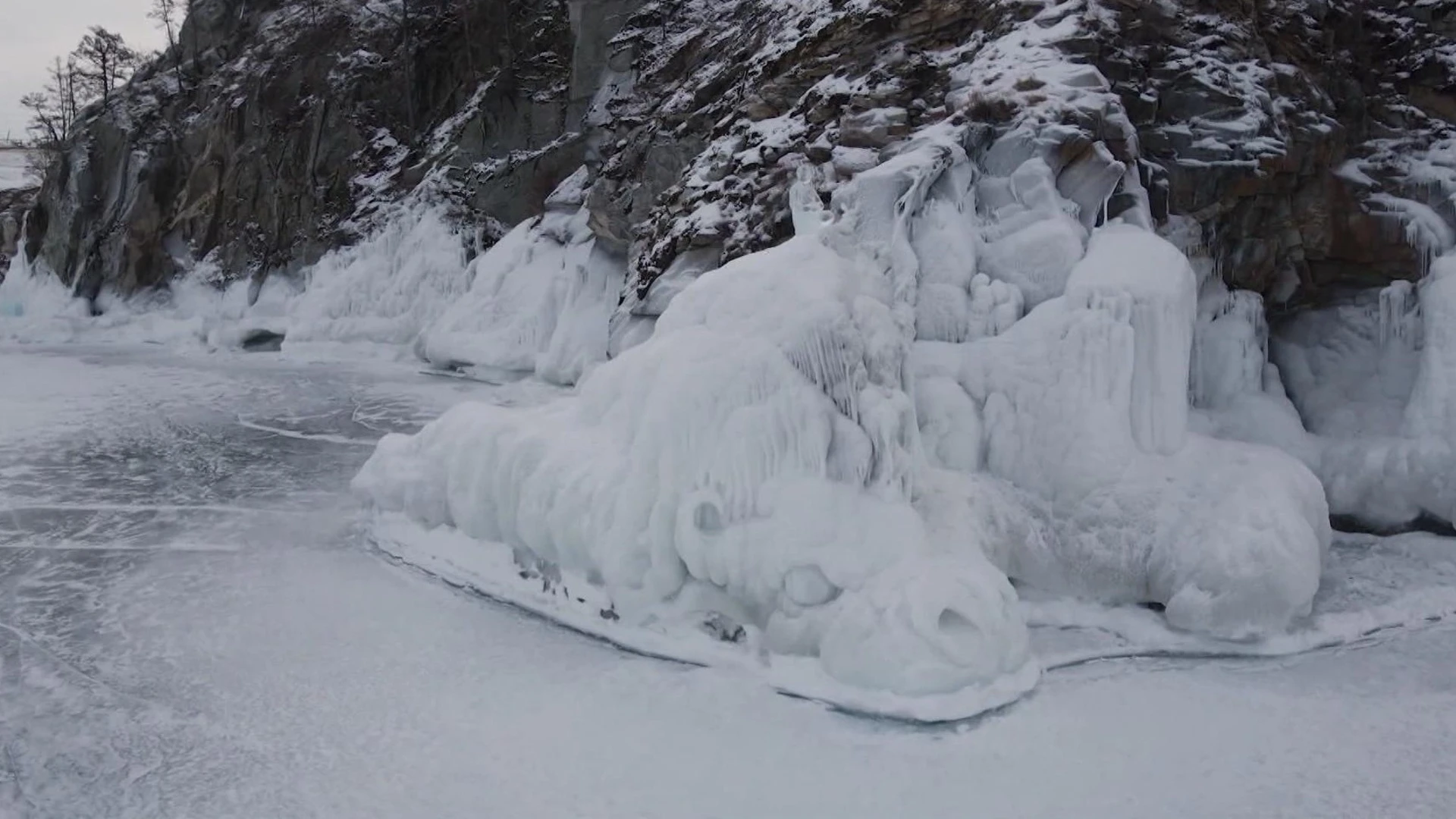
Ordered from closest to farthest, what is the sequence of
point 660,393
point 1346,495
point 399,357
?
point 660,393, point 1346,495, point 399,357

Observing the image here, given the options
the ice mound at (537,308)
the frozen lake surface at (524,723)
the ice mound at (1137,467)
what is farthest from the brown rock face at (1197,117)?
the frozen lake surface at (524,723)

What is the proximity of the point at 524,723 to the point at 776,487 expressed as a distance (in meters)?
2.22

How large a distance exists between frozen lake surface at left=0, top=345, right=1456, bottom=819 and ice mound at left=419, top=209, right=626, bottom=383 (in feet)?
28.8

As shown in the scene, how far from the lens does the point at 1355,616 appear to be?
7.11 m

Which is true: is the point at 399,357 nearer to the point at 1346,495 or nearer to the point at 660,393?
the point at 660,393

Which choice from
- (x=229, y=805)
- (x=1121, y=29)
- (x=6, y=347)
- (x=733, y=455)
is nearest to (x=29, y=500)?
(x=229, y=805)

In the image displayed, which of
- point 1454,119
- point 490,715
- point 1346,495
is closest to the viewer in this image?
point 490,715

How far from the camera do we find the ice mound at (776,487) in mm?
5957

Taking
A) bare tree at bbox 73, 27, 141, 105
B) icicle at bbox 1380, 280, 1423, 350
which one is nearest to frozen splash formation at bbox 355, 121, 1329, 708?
icicle at bbox 1380, 280, 1423, 350

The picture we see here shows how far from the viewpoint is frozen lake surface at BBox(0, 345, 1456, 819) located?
4.87 metres

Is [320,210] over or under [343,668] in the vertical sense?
over

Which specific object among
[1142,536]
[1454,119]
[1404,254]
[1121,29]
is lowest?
[1142,536]

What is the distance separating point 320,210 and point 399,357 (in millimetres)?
7712

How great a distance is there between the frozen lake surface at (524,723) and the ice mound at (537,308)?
8.77 m
